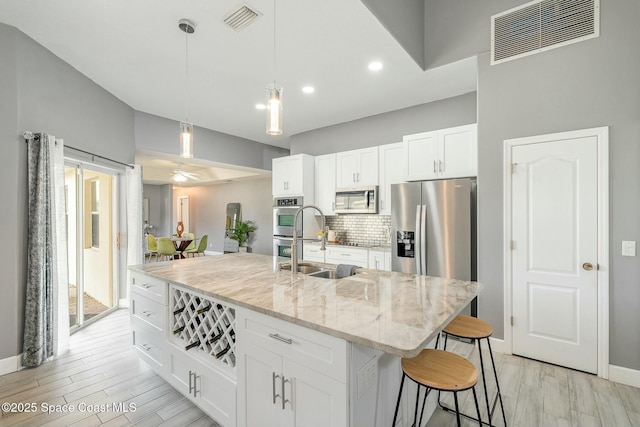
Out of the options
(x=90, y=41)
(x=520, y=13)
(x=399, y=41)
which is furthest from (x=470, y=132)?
(x=90, y=41)

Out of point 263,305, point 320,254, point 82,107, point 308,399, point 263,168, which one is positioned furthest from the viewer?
point 263,168

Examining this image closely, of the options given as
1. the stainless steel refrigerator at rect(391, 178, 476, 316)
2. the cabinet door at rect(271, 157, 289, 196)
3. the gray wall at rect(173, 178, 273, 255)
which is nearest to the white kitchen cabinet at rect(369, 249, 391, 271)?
the stainless steel refrigerator at rect(391, 178, 476, 316)

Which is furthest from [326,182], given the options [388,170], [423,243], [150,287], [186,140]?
[150,287]

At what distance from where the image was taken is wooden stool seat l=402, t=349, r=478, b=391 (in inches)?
50.4

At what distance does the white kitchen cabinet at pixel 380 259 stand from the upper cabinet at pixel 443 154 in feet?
3.45

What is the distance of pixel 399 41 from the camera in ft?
9.02

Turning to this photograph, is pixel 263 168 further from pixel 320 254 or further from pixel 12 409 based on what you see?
pixel 12 409

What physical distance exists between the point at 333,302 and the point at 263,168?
17.7 ft

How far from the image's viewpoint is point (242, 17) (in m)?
2.32

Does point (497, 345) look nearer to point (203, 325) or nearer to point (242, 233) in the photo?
point (203, 325)

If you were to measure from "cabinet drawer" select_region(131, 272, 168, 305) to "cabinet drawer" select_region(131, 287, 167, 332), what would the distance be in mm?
33

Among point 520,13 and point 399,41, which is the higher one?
point 520,13

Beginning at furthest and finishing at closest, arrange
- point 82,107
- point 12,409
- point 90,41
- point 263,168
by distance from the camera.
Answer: point 263,168 < point 82,107 < point 90,41 < point 12,409

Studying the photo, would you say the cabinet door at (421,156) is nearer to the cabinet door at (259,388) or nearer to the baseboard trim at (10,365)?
the cabinet door at (259,388)
